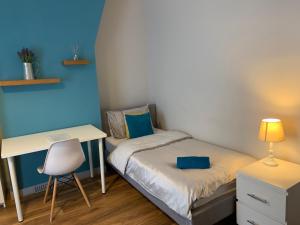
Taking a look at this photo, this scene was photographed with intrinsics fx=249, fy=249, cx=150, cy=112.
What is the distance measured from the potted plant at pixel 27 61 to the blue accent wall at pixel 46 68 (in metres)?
0.08

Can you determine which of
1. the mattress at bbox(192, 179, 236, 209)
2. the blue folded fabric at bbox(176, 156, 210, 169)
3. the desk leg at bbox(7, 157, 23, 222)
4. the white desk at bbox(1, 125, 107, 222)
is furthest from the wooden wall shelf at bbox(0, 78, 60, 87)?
the mattress at bbox(192, 179, 236, 209)

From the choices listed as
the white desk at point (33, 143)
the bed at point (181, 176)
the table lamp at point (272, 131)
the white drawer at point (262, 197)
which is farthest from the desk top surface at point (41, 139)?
the table lamp at point (272, 131)

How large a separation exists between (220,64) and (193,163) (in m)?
1.17

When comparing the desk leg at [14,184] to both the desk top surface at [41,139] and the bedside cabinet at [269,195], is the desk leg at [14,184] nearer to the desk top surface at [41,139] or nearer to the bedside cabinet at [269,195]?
the desk top surface at [41,139]

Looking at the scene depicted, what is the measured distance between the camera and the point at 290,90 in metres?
2.17

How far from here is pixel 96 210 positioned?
2.61m

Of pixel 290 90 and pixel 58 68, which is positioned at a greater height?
pixel 58 68

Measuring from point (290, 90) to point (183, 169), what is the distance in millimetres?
1180

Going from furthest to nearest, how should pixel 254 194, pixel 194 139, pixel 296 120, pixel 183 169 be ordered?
pixel 194 139, pixel 183 169, pixel 296 120, pixel 254 194

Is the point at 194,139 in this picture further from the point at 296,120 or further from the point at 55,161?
the point at 55,161

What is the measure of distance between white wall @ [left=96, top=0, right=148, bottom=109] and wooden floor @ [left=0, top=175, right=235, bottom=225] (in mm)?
1312

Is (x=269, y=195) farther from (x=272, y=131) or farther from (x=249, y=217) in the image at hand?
(x=272, y=131)

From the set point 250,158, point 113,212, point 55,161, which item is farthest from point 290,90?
point 55,161

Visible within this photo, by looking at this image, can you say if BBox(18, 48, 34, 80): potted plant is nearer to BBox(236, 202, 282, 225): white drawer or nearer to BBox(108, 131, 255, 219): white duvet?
BBox(108, 131, 255, 219): white duvet
